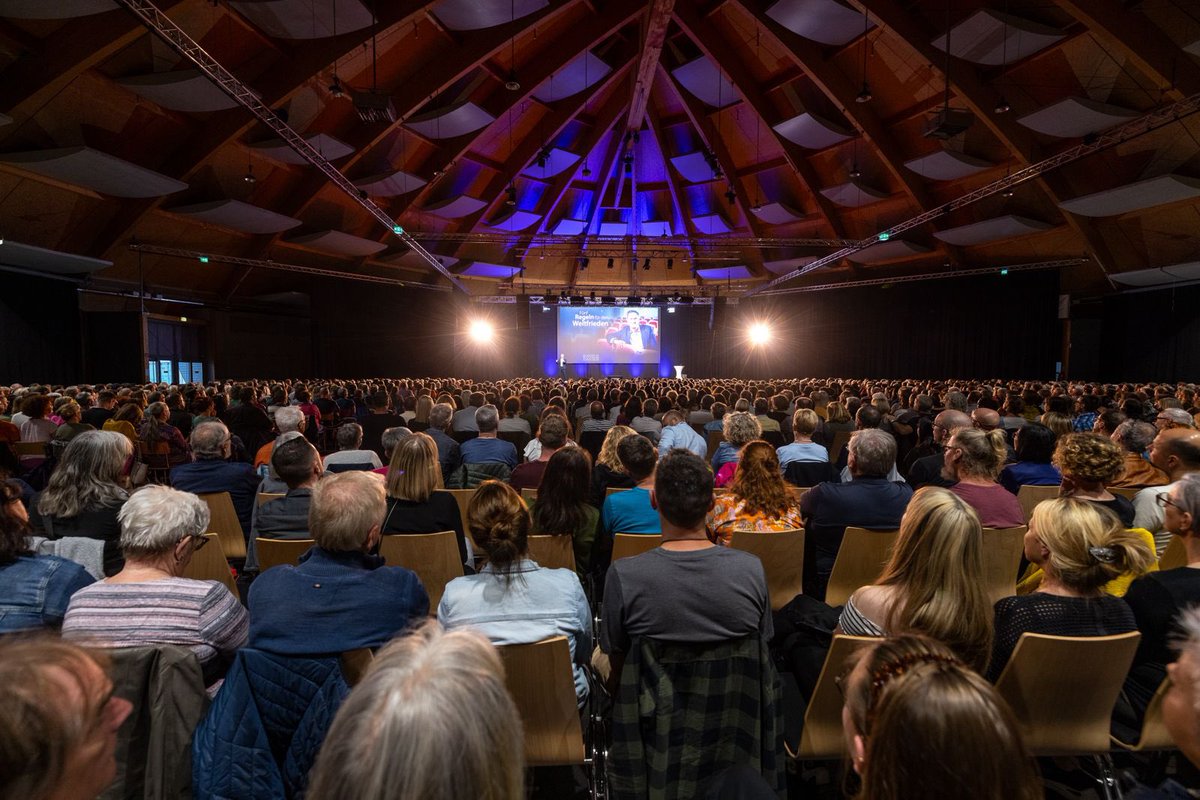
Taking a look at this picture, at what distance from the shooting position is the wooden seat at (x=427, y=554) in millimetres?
3088

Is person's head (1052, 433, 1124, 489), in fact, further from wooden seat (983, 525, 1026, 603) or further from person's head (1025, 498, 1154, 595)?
person's head (1025, 498, 1154, 595)

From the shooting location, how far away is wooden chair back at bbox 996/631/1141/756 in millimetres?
1847

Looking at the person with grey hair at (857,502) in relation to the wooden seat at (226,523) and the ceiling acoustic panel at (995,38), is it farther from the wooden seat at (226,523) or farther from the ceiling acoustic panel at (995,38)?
the ceiling acoustic panel at (995,38)

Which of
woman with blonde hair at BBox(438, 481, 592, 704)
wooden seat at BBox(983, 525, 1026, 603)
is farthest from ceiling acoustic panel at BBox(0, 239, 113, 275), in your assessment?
wooden seat at BBox(983, 525, 1026, 603)

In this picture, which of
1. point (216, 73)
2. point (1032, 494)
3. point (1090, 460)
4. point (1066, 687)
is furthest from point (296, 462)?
point (216, 73)

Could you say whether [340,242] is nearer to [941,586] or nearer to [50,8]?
[50,8]

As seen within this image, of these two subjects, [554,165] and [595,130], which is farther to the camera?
[554,165]

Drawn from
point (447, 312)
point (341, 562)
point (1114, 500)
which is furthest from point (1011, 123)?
point (447, 312)

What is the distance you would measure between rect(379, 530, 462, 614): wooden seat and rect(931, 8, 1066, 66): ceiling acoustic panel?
12096 mm

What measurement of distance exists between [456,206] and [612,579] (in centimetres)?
1916

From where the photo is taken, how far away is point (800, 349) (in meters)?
25.8

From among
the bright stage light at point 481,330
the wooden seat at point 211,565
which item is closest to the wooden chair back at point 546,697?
the wooden seat at point 211,565

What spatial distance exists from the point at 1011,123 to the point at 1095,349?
34.1 feet

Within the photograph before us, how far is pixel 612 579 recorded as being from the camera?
2002 mm
